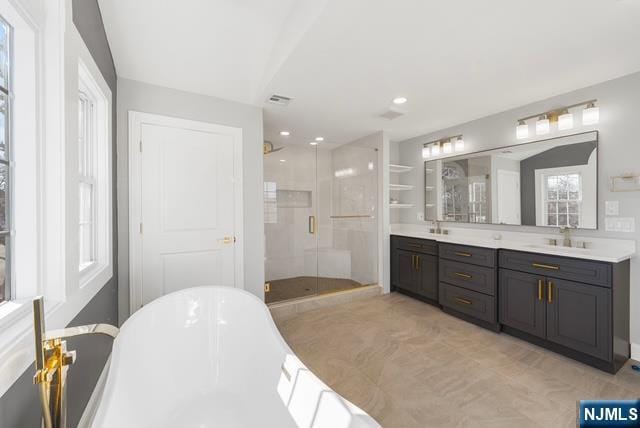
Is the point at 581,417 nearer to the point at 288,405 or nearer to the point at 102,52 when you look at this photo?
the point at 288,405

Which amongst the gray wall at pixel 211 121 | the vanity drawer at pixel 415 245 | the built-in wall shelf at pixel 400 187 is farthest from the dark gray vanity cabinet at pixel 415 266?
the gray wall at pixel 211 121

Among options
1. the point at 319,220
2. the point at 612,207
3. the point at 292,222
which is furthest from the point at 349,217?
the point at 612,207

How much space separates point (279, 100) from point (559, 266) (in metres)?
2.92

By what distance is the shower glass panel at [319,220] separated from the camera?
3.58 meters

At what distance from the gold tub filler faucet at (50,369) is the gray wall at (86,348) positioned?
0.09m

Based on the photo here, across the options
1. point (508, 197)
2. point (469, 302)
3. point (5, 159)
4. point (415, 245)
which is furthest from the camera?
point (415, 245)

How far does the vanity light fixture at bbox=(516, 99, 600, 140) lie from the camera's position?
2381mm

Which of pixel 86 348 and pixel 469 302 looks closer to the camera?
pixel 86 348

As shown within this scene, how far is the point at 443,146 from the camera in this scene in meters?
3.68

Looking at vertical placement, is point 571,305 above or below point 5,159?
below

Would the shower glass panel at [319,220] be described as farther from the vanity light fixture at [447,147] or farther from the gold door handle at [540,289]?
the gold door handle at [540,289]

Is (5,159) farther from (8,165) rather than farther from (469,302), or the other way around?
(469,302)

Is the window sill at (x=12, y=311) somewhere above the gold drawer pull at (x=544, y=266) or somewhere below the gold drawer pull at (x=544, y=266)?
above

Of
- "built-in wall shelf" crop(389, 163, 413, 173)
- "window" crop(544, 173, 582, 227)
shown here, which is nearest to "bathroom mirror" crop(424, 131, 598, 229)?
"window" crop(544, 173, 582, 227)
